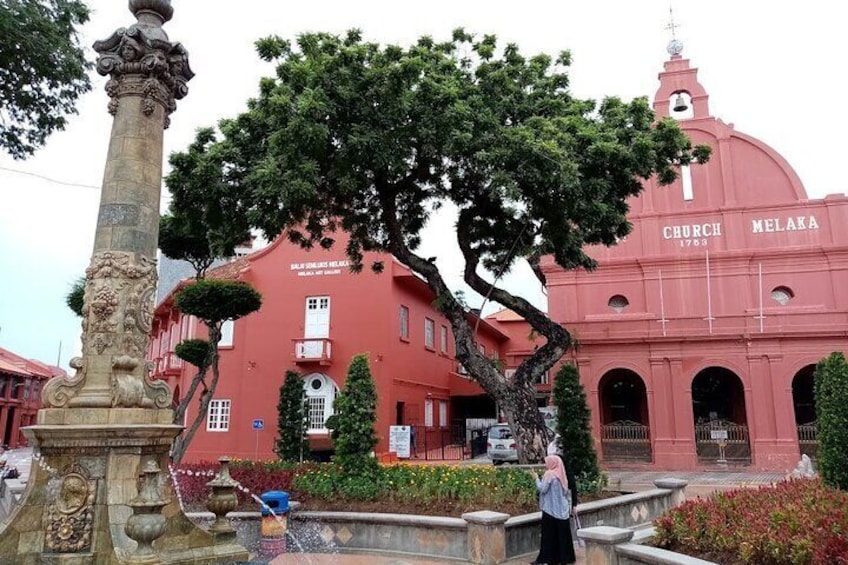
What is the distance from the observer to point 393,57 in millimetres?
11594

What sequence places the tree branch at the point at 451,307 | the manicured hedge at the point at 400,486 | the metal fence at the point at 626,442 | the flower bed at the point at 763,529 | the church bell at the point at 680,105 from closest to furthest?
1. the flower bed at the point at 763,529
2. the manicured hedge at the point at 400,486
3. the tree branch at the point at 451,307
4. the metal fence at the point at 626,442
5. the church bell at the point at 680,105


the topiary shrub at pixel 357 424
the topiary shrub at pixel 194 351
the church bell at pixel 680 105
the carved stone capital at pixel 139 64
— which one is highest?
the church bell at pixel 680 105

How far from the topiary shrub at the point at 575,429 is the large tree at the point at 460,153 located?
133 centimetres

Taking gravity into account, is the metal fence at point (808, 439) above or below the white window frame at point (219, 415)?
below

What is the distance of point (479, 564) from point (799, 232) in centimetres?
2159

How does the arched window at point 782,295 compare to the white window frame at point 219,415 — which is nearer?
the white window frame at point 219,415

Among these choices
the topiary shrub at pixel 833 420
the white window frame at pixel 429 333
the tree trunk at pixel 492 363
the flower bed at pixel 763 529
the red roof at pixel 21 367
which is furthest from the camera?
the red roof at pixel 21 367

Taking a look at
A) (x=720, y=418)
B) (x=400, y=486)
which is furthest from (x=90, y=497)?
(x=720, y=418)

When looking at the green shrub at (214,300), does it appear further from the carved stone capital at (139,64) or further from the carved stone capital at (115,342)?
the carved stone capital at (115,342)

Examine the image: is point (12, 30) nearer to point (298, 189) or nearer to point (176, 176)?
point (176, 176)

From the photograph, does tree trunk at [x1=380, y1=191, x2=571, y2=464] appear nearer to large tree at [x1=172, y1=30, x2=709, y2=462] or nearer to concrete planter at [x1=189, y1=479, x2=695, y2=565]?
large tree at [x1=172, y1=30, x2=709, y2=462]

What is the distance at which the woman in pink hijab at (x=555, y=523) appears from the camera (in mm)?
7723

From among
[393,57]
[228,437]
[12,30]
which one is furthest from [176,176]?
[228,437]

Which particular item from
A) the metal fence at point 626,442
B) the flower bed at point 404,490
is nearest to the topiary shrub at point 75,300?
the flower bed at point 404,490
